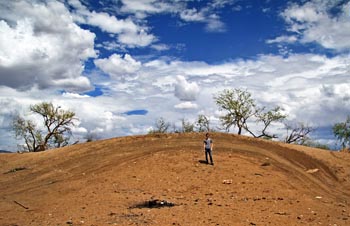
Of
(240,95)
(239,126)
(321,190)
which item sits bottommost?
(321,190)

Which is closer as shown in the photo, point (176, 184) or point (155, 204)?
point (155, 204)

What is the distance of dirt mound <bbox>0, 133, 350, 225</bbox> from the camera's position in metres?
13.0

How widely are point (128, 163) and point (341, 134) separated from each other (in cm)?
4644

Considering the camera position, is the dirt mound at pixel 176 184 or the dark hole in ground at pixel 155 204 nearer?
the dirt mound at pixel 176 184

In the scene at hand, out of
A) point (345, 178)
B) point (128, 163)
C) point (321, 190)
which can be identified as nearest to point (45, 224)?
point (128, 163)

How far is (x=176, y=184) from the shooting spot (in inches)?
690

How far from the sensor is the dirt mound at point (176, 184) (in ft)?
42.8

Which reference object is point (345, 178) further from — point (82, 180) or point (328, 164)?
point (82, 180)

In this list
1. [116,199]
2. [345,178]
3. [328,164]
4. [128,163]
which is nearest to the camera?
[116,199]

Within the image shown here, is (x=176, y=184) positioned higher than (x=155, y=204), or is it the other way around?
(x=176, y=184)

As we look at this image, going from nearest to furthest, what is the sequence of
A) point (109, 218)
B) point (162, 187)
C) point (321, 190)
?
point (109, 218)
point (162, 187)
point (321, 190)

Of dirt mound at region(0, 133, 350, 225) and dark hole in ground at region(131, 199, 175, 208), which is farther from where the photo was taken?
dark hole in ground at region(131, 199, 175, 208)

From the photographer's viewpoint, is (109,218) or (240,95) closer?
(109,218)

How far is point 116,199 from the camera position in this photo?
50.1ft
